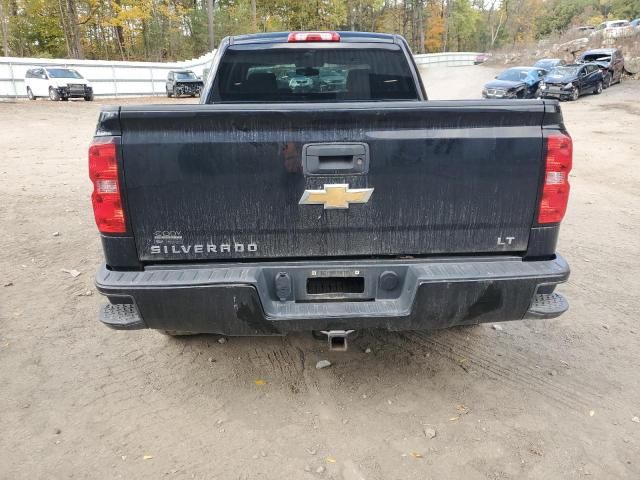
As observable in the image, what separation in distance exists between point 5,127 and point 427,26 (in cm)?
7526

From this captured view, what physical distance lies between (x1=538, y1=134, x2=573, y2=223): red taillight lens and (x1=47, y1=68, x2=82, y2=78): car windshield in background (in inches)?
1036

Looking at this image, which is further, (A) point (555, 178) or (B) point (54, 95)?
(B) point (54, 95)

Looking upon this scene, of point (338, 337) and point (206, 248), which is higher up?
point (206, 248)

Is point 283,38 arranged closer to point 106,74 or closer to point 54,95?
point 54,95

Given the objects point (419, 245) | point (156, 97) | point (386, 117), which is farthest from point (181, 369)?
point (156, 97)

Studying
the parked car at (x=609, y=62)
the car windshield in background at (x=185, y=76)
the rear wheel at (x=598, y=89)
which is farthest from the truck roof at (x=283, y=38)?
the parked car at (x=609, y=62)

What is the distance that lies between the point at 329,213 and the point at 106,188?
3.67 ft

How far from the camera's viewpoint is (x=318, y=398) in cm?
328

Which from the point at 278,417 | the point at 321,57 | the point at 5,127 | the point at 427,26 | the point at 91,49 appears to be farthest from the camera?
the point at 427,26

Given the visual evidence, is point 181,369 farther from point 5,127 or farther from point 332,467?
point 5,127

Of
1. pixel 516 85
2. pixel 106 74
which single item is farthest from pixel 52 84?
pixel 516 85

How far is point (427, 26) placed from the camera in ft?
264

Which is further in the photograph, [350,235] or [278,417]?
[278,417]

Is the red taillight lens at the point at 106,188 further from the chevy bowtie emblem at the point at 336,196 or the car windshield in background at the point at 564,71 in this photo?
the car windshield in background at the point at 564,71
